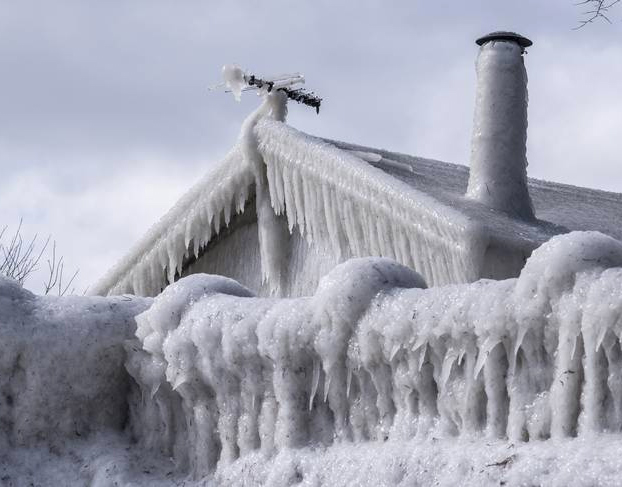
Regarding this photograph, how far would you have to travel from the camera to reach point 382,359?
349 cm

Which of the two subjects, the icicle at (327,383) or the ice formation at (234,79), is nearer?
the icicle at (327,383)

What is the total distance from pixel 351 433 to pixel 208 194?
244 inches

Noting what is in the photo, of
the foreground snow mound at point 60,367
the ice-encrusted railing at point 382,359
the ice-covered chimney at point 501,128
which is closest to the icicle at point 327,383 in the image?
the ice-encrusted railing at point 382,359

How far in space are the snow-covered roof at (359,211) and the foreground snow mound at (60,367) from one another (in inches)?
134

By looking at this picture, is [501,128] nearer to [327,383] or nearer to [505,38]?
[505,38]

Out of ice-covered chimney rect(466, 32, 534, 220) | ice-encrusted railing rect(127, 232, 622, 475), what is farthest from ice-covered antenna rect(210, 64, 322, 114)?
ice-encrusted railing rect(127, 232, 622, 475)

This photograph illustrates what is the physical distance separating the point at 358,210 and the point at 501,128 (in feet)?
5.17

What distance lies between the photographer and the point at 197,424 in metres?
4.09

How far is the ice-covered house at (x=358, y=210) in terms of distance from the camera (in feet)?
25.0

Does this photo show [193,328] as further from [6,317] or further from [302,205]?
[302,205]

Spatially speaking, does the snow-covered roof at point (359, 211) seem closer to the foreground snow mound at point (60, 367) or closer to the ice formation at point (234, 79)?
the ice formation at point (234, 79)

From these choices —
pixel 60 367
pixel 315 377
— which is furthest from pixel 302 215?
pixel 315 377

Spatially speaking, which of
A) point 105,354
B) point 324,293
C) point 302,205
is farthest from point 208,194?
point 324,293

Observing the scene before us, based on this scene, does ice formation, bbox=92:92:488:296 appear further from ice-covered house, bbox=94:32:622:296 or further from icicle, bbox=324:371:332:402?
icicle, bbox=324:371:332:402
